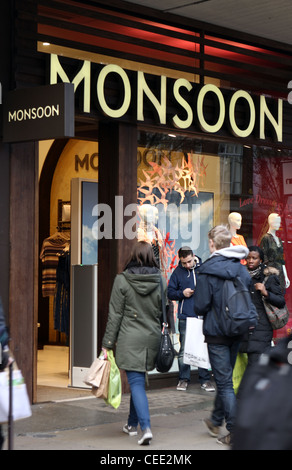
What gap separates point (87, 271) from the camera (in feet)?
35.0

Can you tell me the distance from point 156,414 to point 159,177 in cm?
340

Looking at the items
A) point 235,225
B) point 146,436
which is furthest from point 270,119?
point 146,436

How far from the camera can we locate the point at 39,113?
8.69 metres

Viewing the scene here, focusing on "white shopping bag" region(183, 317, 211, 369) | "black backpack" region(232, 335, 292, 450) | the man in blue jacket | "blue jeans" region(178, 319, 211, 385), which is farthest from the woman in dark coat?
"black backpack" region(232, 335, 292, 450)

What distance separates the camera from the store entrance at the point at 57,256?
11754 millimetres

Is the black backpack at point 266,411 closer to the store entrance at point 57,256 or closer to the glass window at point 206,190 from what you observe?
the store entrance at point 57,256

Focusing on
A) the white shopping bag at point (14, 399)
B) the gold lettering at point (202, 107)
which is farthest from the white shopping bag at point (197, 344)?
the white shopping bag at point (14, 399)

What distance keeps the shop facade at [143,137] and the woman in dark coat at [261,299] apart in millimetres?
2286

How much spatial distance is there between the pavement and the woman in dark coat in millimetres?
842

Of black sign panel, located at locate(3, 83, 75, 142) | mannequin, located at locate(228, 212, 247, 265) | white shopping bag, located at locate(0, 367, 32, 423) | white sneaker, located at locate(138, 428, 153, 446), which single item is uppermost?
black sign panel, located at locate(3, 83, 75, 142)

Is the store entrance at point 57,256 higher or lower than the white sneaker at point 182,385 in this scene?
higher

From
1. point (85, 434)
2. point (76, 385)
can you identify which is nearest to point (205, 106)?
point (76, 385)

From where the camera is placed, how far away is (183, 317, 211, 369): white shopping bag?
859 cm

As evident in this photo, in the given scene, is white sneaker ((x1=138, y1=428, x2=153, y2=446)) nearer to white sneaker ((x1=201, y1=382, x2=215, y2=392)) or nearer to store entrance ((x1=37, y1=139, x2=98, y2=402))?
store entrance ((x1=37, y1=139, x2=98, y2=402))
